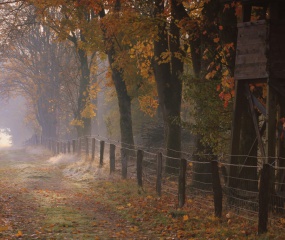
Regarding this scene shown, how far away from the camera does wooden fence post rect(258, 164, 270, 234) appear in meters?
8.66

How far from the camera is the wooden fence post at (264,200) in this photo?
28.4ft

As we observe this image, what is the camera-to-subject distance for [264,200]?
28.7 ft

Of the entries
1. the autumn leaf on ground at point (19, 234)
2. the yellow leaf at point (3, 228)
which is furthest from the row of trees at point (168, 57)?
the yellow leaf at point (3, 228)

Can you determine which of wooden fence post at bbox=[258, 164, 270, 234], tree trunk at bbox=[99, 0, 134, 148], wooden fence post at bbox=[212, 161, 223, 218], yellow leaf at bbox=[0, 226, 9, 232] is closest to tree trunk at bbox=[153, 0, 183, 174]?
tree trunk at bbox=[99, 0, 134, 148]

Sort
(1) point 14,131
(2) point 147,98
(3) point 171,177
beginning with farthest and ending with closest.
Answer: (1) point 14,131 → (2) point 147,98 → (3) point 171,177

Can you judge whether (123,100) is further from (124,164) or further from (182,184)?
(182,184)

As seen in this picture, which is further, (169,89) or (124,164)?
(124,164)

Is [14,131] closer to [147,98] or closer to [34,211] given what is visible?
[147,98]

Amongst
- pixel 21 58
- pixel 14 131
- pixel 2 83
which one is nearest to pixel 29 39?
pixel 21 58

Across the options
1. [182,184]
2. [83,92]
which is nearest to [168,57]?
[182,184]

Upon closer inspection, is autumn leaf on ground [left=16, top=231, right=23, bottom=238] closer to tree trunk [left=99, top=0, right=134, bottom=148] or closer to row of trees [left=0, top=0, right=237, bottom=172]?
row of trees [left=0, top=0, right=237, bottom=172]

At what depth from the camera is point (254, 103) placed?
10672 millimetres

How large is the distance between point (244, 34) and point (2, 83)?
42844mm

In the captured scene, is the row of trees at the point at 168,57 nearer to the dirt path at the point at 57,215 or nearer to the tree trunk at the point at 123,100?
the tree trunk at the point at 123,100
